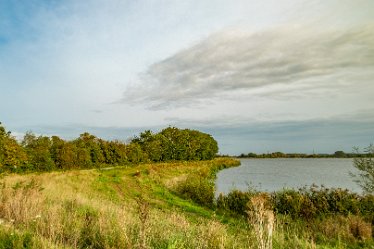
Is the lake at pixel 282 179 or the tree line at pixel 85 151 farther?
the tree line at pixel 85 151

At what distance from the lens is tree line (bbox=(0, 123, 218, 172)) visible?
37.9 m

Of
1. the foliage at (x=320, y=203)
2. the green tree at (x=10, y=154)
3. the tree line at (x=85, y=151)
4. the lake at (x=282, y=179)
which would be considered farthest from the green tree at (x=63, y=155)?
the foliage at (x=320, y=203)

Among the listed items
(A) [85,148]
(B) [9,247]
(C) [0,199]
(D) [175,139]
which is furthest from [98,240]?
(D) [175,139]

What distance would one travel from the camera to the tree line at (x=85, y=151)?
3788 centimetres

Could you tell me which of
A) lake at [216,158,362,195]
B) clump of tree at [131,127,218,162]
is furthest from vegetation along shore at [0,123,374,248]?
clump of tree at [131,127,218,162]

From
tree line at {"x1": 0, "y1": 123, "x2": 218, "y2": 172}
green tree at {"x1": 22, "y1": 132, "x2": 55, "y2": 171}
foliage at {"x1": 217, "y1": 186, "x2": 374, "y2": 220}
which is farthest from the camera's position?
green tree at {"x1": 22, "y1": 132, "x2": 55, "y2": 171}

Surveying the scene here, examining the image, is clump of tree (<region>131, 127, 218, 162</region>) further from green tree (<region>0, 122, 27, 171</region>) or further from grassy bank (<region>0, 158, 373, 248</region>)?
grassy bank (<region>0, 158, 373, 248</region>)

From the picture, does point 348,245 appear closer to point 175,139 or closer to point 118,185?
point 118,185

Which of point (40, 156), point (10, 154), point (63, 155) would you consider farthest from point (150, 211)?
point (63, 155)

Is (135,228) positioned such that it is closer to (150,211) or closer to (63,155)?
(150,211)

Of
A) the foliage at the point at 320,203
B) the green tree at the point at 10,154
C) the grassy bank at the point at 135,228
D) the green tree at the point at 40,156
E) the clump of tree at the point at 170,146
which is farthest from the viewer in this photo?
the clump of tree at the point at 170,146

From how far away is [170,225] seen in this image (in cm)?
955

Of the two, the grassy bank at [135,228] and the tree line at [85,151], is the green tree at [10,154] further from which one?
the grassy bank at [135,228]

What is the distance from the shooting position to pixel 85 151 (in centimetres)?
4959
